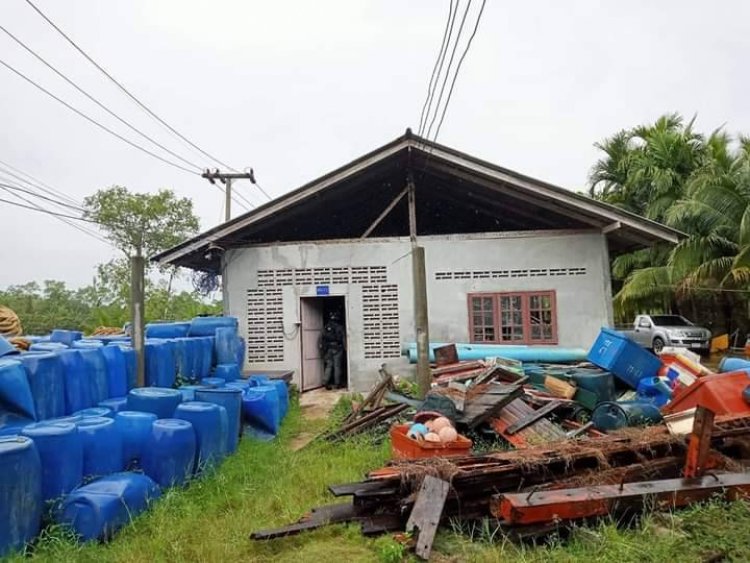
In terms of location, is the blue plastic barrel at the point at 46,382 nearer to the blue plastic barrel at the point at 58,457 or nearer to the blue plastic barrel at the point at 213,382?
the blue plastic barrel at the point at 58,457

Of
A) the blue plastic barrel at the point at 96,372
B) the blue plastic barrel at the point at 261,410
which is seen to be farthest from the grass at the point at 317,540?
the blue plastic barrel at the point at 261,410

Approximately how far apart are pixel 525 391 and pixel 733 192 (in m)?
12.0

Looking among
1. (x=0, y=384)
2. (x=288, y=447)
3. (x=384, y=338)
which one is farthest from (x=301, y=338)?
(x=0, y=384)

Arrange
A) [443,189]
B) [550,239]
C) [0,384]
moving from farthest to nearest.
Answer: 1. [443,189]
2. [550,239]
3. [0,384]

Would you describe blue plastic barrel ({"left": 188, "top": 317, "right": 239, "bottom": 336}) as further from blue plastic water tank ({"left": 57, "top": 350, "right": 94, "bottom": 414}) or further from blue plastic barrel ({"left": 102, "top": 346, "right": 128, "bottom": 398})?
blue plastic water tank ({"left": 57, "top": 350, "right": 94, "bottom": 414})

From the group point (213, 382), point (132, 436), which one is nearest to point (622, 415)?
point (132, 436)

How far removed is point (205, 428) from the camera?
506cm

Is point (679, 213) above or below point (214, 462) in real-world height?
A: above

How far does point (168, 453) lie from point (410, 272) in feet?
21.6

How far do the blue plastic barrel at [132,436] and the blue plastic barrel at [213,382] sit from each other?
2.47 meters

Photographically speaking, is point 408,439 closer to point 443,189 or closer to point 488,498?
point 488,498

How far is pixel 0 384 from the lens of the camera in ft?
13.2

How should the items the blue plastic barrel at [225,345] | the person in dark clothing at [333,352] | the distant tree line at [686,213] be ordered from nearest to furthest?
the blue plastic barrel at [225,345]
the person in dark clothing at [333,352]
the distant tree line at [686,213]

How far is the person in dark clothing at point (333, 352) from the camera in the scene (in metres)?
11.1
